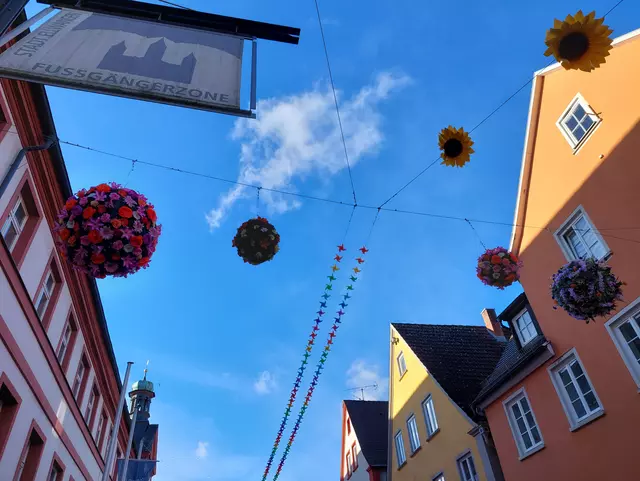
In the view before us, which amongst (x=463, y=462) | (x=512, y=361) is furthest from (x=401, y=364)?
(x=512, y=361)

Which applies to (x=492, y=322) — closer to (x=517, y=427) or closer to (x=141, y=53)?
(x=517, y=427)

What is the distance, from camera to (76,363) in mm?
14359

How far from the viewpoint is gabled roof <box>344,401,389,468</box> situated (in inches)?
945

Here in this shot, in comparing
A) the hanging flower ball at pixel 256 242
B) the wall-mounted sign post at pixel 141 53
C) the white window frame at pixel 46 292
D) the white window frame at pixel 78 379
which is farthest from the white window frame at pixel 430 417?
the wall-mounted sign post at pixel 141 53

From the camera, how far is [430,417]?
17.4 m

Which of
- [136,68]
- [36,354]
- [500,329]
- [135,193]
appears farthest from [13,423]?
[500,329]

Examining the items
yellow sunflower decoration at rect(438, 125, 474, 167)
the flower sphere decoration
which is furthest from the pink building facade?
yellow sunflower decoration at rect(438, 125, 474, 167)

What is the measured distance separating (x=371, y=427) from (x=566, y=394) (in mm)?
17054

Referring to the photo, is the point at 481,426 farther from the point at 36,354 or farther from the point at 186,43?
the point at 186,43

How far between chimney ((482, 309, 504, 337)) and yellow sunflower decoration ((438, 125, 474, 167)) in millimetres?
16305

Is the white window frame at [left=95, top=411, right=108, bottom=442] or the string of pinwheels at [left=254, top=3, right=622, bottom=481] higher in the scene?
the white window frame at [left=95, top=411, right=108, bottom=442]

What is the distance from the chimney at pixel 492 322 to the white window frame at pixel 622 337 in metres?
11.3

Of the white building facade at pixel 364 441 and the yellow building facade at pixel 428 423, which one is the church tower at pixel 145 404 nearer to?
the white building facade at pixel 364 441

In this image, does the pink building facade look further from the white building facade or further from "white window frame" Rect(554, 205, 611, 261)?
the white building facade
